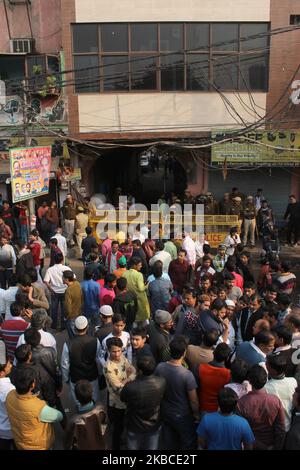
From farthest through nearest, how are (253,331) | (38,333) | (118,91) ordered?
1. (118,91)
2. (253,331)
3. (38,333)

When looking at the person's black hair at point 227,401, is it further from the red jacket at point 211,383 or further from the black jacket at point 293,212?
the black jacket at point 293,212

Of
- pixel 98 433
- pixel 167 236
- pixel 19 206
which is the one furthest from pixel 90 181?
pixel 98 433

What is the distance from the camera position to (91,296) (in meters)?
7.49

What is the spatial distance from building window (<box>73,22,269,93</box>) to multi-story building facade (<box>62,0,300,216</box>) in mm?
32

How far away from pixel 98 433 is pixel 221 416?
1.15 metres

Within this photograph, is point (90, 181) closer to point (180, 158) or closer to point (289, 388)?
point (180, 158)

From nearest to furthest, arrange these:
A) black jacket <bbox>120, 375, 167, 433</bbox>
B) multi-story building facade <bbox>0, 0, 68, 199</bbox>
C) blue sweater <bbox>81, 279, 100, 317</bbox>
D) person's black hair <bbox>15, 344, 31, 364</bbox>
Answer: black jacket <bbox>120, 375, 167, 433</bbox>, person's black hair <bbox>15, 344, 31, 364</bbox>, blue sweater <bbox>81, 279, 100, 317</bbox>, multi-story building facade <bbox>0, 0, 68, 199</bbox>

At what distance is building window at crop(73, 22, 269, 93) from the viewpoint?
1542cm

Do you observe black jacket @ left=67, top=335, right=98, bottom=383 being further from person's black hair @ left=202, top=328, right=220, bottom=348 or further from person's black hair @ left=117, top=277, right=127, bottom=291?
person's black hair @ left=117, top=277, right=127, bottom=291

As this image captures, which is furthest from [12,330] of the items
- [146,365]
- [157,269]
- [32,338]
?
[157,269]

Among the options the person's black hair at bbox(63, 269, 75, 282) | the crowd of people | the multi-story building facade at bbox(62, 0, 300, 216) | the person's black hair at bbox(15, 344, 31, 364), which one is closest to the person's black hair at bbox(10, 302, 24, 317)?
the crowd of people

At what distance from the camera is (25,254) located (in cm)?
952

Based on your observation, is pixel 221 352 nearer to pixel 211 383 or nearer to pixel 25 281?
pixel 211 383

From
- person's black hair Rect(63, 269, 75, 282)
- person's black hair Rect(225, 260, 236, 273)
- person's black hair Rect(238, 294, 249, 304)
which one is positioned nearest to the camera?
person's black hair Rect(238, 294, 249, 304)
